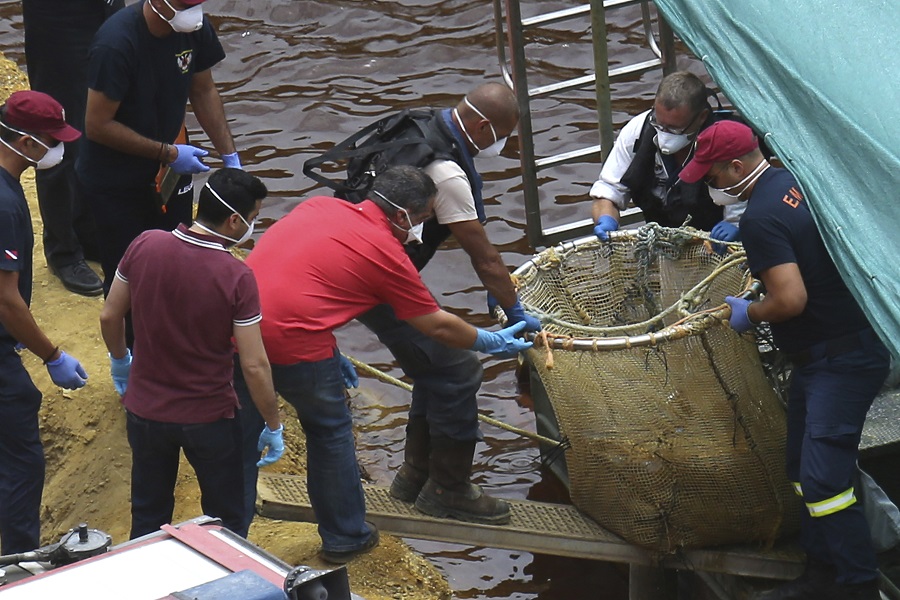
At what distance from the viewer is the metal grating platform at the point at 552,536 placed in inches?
216

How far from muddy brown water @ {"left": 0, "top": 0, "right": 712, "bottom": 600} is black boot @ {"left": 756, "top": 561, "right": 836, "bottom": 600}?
1.29 m

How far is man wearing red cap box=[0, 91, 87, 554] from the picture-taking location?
480 cm

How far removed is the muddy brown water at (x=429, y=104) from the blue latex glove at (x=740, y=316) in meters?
1.88

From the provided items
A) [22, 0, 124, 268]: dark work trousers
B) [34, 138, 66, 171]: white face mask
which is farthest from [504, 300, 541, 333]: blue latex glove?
[22, 0, 124, 268]: dark work trousers

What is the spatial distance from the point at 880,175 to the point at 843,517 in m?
1.50

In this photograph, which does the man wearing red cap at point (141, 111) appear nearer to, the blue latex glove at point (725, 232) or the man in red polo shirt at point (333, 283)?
the man in red polo shirt at point (333, 283)

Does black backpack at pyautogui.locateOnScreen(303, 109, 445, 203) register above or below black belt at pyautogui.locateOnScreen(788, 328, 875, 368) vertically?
above

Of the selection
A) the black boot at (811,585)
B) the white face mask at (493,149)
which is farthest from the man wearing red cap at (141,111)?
the black boot at (811,585)

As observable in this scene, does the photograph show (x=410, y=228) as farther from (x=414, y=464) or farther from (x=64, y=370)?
(x=64, y=370)

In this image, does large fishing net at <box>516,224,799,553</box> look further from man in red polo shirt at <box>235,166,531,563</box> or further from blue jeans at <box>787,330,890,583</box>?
man in red polo shirt at <box>235,166,531,563</box>

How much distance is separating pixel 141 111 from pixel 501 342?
1969 millimetres

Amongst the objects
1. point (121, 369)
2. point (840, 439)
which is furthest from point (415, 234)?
point (840, 439)

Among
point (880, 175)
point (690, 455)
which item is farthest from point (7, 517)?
point (880, 175)

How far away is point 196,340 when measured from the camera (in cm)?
455
